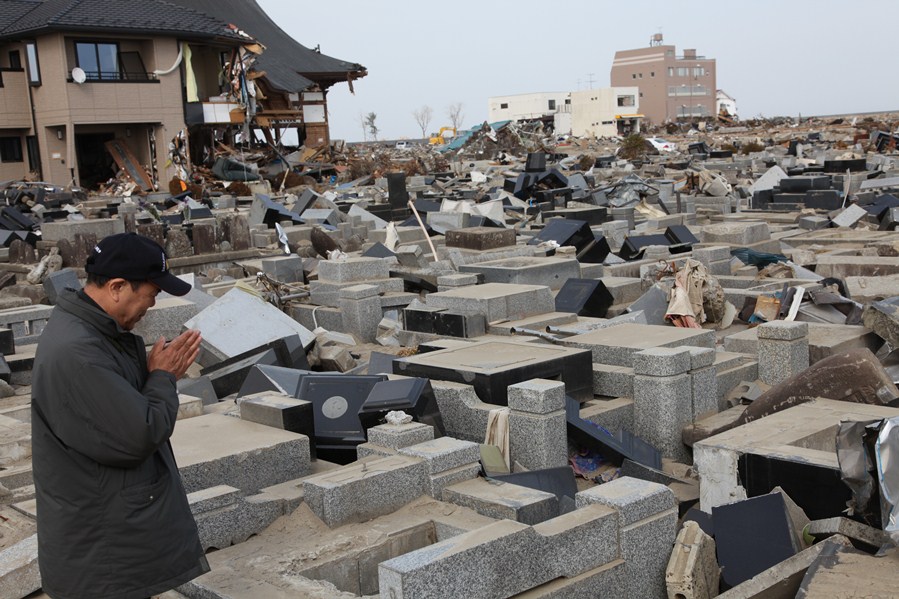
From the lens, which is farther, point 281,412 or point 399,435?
point 281,412

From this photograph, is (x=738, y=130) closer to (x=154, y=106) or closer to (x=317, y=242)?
(x=154, y=106)

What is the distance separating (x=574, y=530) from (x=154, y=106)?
109ft

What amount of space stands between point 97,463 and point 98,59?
3421 centimetres

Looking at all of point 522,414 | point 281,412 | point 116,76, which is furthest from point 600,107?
point 281,412

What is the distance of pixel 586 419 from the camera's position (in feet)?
25.9

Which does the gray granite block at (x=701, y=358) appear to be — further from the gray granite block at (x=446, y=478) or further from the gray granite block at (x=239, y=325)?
the gray granite block at (x=239, y=325)

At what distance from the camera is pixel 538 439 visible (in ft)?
23.2

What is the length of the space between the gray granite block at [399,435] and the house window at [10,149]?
34.3 m

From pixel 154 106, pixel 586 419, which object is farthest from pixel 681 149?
pixel 586 419

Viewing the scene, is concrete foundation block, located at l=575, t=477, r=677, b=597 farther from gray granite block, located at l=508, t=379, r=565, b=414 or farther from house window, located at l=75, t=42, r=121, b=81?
house window, located at l=75, t=42, r=121, b=81

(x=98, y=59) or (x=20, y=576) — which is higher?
(x=98, y=59)

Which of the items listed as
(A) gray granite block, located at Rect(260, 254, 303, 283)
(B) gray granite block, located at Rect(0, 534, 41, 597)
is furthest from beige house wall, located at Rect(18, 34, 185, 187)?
(B) gray granite block, located at Rect(0, 534, 41, 597)

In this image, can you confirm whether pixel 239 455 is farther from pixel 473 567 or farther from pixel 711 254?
pixel 711 254

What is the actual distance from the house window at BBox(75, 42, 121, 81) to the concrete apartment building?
9220 cm
